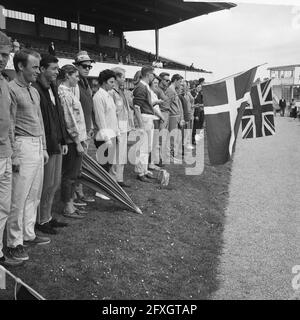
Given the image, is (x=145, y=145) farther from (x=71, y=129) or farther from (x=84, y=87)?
(x=71, y=129)

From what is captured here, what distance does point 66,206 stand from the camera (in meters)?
4.97

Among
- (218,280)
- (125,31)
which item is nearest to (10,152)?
(218,280)

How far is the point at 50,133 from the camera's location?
4.12 m

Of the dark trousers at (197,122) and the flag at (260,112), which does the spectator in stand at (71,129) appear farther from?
the dark trousers at (197,122)

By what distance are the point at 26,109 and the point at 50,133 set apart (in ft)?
1.85

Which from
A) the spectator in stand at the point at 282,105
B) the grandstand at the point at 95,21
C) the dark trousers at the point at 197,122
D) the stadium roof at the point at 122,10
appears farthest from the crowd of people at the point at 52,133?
the spectator in stand at the point at 282,105

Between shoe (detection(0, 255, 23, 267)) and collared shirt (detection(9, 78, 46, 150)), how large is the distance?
3.62ft

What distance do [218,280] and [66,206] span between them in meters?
2.04

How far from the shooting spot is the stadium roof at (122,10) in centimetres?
3027

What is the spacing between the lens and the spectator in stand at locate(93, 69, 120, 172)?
552cm

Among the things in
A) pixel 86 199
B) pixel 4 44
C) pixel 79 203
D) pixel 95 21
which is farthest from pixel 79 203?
pixel 95 21

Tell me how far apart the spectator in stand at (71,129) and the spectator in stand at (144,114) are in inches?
80.0

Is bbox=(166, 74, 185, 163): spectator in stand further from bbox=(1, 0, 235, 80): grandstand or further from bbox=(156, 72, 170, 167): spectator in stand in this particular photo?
bbox=(1, 0, 235, 80): grandstand

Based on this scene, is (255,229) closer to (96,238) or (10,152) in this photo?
(96,238)
